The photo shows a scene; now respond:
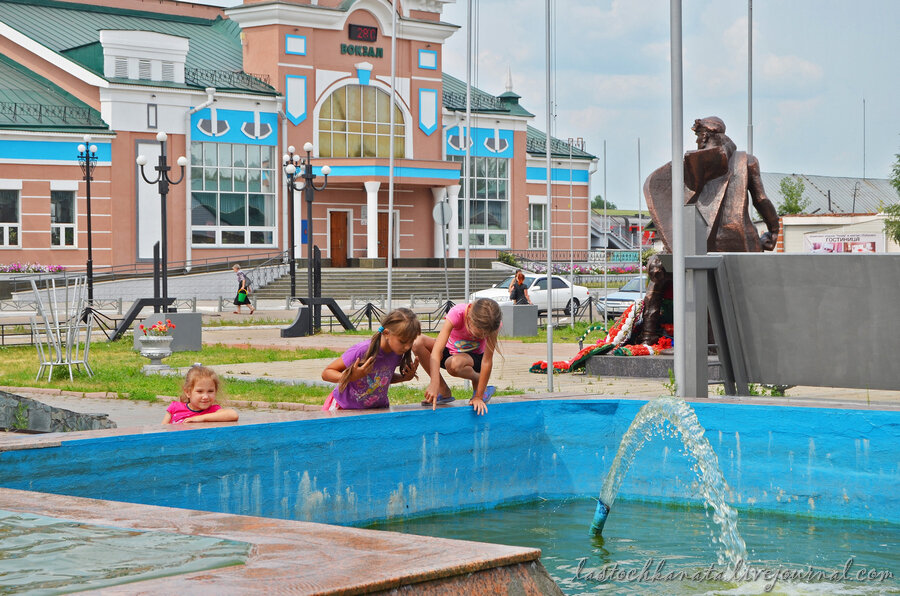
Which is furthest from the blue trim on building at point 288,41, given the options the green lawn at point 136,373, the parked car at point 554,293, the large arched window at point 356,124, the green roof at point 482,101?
the green lawn at point 136,373

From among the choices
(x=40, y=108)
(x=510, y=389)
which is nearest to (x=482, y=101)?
(x=40, y=108)

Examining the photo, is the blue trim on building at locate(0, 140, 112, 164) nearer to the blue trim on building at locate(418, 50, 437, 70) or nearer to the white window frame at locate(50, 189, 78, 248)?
the white window frame at locate(50, 189, 78, 248)

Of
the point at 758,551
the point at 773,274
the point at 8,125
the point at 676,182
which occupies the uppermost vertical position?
the point at 8,125

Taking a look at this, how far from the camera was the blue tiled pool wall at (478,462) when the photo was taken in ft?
22.3

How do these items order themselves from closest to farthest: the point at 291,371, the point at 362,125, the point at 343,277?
the point at 291,371 < the point at 343,277 < the point at 362,125

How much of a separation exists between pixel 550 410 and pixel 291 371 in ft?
28.9

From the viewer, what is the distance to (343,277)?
1906 inches

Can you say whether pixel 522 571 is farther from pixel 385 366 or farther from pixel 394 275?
pixel 394 275

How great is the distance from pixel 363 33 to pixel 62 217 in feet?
55.0

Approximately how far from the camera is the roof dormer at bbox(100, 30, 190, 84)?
47094 millimetres

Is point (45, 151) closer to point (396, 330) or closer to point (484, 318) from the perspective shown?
point (484, 318)

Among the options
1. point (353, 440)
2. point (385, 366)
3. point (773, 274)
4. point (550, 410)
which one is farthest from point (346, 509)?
point (773, 274)

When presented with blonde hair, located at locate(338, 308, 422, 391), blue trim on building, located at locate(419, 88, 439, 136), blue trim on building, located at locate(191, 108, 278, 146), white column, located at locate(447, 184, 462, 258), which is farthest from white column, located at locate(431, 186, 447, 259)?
blonde hair, located at locate(338, 308, 422, 391)

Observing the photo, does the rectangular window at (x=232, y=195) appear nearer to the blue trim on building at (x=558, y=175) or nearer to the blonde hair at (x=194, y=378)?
the blue trim on building at (x=558, y=175)
